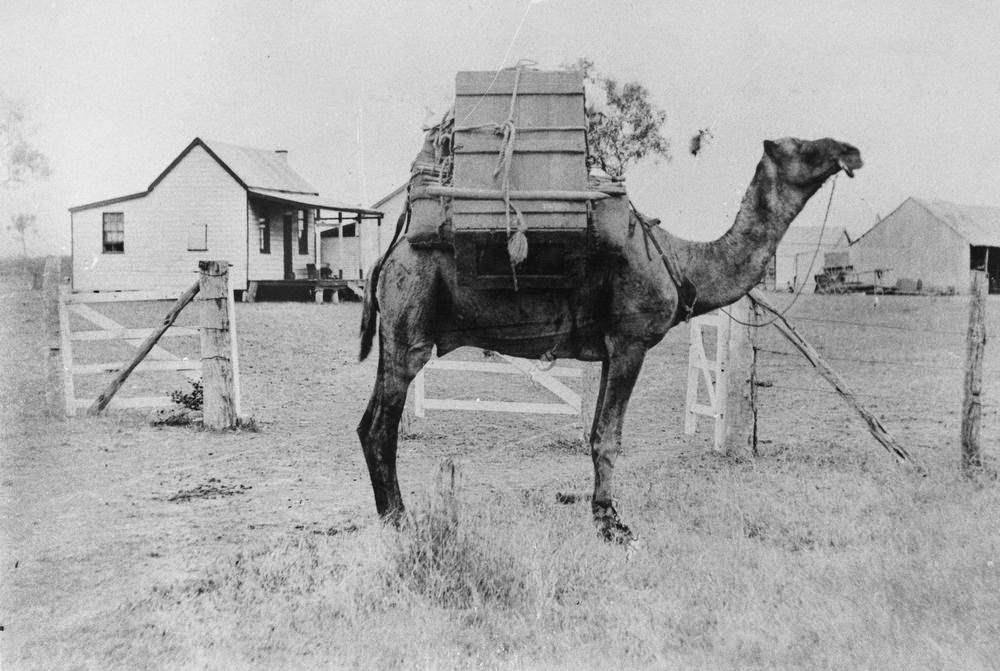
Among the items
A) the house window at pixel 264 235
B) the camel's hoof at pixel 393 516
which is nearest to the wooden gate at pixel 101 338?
the camel's hoof at pixel 393 516

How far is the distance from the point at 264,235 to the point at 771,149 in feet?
68.7

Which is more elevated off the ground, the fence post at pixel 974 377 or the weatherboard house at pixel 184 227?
the weatherboard house at pixel 184 227

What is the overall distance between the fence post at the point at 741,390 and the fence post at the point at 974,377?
1.93 metres

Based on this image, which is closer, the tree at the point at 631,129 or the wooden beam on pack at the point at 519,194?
the wooden beam on pack at the point at 519,194

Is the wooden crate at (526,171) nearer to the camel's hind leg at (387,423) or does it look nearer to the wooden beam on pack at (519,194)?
the wooden beam on pack at (519,194)

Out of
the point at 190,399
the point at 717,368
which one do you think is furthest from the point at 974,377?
the point at 190,399

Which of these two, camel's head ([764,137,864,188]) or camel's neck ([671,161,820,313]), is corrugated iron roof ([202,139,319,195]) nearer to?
camel's neck ([671,161,820,313])

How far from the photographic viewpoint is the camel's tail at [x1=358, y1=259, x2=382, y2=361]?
5.64 m

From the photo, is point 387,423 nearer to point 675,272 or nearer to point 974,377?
point 675,272

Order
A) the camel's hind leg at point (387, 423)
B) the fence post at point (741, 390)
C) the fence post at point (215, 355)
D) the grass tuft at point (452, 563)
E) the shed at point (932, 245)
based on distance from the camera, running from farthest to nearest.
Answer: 1. the shed at point (932, 245)
2. the fence post at point (215, 355)
3. the fence post at point (741, 390)
4. the camel's hind leg at point (387, 423)
5. the grass tuft at point (452, 563)

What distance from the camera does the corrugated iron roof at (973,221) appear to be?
2905 cm

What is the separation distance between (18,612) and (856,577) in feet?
14.7

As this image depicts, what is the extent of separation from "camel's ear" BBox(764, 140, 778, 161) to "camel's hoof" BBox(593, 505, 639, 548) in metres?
2.62

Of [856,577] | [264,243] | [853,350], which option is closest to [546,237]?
[856,577]
